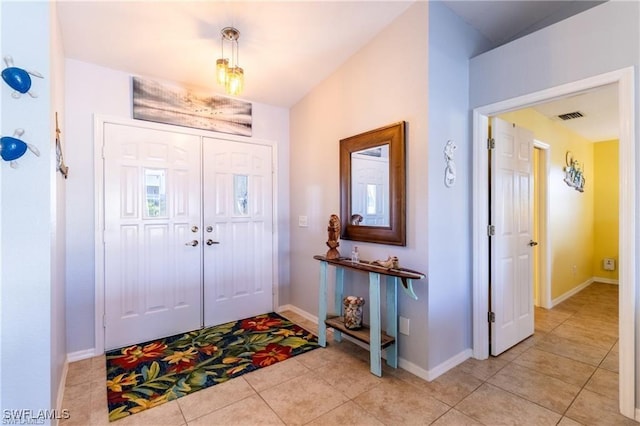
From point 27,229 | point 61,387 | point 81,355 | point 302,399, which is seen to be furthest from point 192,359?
point 27,229

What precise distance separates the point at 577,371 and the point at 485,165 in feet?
5.80

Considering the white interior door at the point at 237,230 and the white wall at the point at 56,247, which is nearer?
the white wall at the point at 56,247

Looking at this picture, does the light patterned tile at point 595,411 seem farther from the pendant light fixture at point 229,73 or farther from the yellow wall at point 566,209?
the pendant light fixture at point 229,73

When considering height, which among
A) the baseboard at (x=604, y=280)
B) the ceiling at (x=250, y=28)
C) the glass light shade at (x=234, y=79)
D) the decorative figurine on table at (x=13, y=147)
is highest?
the ceiling at (x=250, y=28)

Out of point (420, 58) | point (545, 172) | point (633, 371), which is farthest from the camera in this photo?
point (545, 172)

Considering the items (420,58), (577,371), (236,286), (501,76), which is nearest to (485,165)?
(501,76)

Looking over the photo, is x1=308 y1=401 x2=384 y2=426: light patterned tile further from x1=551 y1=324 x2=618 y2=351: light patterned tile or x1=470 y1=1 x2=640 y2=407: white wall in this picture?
x1=551 y1=324 x2=618 y2=351: light patterned tile

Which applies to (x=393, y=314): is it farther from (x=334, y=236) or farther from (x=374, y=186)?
(x=374, y=186)

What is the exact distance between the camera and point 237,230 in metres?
3.46

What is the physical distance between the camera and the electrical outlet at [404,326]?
2.34 m

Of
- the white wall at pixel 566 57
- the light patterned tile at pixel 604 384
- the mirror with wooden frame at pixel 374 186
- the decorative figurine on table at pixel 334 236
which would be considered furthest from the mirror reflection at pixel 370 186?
the light patterned tile at pixel 604 384

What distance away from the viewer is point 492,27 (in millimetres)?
2598

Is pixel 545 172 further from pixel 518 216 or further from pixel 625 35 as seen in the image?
pixel 625 35

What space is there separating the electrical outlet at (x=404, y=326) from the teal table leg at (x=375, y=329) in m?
0.23
